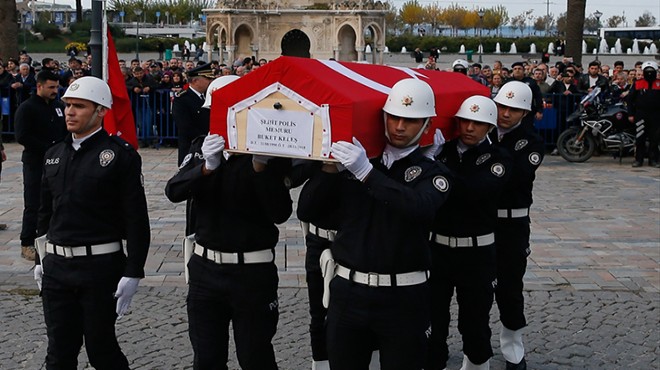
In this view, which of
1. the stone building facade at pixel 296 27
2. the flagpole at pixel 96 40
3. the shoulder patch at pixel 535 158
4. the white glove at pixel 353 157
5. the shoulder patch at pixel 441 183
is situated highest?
the stone building facade at pixel 296 27

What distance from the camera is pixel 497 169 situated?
6121 millimetres

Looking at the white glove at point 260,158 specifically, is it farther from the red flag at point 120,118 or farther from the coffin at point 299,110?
the red flag at point 120,118

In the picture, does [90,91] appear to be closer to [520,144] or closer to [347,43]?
[520,144]

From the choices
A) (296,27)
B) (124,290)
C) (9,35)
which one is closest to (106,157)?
(124,290)

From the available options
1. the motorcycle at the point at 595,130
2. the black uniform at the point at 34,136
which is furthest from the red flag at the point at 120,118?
the motorcycle at the point at 595,130

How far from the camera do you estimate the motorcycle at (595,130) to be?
18.2m

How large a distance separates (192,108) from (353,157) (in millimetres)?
5425

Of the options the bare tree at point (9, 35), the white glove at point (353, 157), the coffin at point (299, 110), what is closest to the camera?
the white glove at point (353, 157)

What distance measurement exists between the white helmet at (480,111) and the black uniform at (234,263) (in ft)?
4.51

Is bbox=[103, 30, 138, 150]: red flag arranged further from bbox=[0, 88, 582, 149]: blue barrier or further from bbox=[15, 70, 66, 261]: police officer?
bbox=[0, 88, 582, 149]: blue barrier

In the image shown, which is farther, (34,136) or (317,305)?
(34,136)

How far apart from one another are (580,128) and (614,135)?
0.65 meters

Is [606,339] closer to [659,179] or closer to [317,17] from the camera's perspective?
[659,179]

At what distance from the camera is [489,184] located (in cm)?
605
